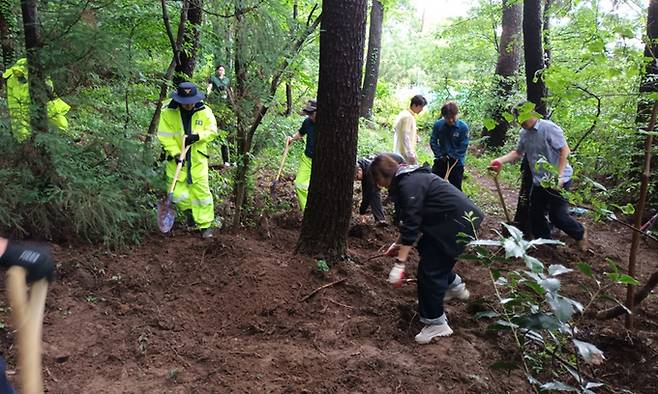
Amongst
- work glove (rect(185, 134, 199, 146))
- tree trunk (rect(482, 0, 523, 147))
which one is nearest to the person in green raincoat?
work glove (rect(185, 134, 199, 146))

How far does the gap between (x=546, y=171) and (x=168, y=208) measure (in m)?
4.38

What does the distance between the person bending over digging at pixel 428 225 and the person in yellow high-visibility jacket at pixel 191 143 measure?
96.3 inches

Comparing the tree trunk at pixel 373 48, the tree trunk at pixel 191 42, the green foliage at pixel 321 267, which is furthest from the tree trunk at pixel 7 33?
the tree trunk at pixel 373 48

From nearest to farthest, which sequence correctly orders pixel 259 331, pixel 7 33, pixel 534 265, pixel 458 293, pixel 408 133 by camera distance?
pixel 534 265, pixel 259 331, pixel 458 293, pixel 7 33, pixel 408 133

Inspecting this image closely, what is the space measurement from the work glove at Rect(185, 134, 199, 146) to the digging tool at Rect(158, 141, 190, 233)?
0.06 m

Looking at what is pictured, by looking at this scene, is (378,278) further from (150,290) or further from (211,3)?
(211,3)

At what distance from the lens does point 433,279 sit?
4004mm

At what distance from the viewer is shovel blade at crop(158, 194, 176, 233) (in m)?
5.44

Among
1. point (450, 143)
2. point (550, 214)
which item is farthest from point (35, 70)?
point (550, 214)

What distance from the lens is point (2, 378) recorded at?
2.05 m

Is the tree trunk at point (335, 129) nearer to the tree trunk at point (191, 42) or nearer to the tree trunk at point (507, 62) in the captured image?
the tree trunk at point (191, 42)

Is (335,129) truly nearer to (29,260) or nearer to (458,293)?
(458,293)

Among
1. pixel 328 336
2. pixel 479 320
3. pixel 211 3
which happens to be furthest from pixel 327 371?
pixel 211 3

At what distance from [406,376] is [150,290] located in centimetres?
246
